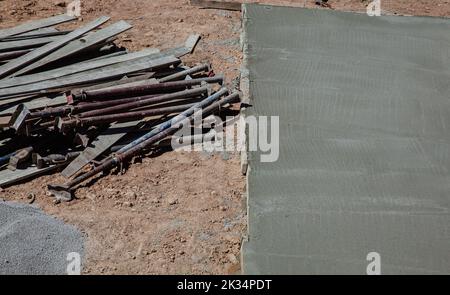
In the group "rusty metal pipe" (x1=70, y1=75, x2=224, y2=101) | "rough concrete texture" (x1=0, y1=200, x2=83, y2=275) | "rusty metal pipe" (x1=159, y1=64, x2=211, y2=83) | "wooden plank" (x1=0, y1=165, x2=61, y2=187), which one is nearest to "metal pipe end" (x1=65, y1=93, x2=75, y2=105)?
"rusty metal pipe" (x1=70, y1=75, x2=224, y2=101)

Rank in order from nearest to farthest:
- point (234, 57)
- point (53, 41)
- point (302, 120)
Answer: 1. point (302, 120)
2. point (53, 41)
3. point (234, 57)

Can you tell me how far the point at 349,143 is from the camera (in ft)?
21.0

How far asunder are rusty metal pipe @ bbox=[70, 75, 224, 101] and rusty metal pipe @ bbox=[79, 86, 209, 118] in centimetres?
10

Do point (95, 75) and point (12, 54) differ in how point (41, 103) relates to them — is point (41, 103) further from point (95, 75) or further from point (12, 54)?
point (12, 54)

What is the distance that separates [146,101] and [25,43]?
2.03 metres

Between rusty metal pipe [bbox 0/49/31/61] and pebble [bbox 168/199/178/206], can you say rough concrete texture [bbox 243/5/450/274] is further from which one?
rusty metal pipe [bbox 0/49/31/61]

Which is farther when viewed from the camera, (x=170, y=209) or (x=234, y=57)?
(x=234, y=57)

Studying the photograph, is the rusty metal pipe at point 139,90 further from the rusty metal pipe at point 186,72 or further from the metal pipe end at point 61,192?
the metal pipe end at point 61,192

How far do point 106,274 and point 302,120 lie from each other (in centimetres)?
294

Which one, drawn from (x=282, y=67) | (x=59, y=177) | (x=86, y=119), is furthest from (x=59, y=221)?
(x=282, y=67)

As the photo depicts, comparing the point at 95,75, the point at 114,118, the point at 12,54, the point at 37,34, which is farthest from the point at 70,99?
the point at 37,34

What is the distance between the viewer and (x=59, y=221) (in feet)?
18.1

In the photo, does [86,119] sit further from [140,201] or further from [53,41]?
[53,41]

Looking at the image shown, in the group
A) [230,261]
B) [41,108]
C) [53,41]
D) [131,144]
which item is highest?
[53,41]
